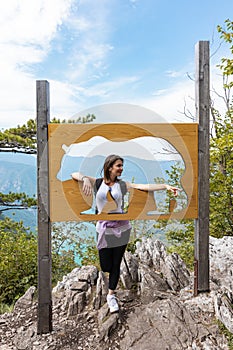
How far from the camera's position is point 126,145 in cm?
356

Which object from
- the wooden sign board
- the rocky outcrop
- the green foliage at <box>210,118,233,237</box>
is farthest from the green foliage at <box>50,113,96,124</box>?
the green foliage at <box>210,118,233,237</box>

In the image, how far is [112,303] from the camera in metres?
3.50

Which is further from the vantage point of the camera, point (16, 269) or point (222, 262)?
point (16, 269)

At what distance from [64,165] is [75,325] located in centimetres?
173

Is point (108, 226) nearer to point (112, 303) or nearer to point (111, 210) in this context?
point (111, 210)

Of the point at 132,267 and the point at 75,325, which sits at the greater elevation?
the point at 132,267

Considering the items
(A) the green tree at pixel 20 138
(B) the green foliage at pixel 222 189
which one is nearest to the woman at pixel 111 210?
(B) the green foliage at pixel 222 189

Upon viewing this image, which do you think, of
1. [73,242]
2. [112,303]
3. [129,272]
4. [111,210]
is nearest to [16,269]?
[73,242]

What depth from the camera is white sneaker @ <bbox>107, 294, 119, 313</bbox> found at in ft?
11.3

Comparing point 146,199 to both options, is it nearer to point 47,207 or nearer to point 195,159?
point 195,159

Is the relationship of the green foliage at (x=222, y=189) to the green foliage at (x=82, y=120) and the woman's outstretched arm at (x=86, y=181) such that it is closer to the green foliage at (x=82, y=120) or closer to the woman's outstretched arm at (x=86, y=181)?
the green foliage at (x=82, y=120)

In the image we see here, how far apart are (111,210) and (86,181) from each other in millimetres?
418

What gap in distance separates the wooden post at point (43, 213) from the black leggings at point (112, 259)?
1.99 feet

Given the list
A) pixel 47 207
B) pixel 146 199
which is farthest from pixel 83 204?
pixel 146 199
